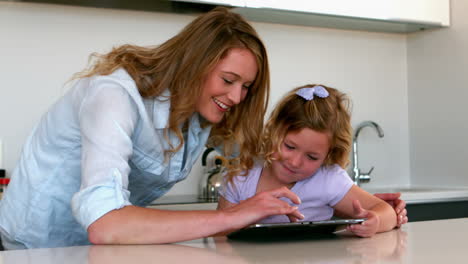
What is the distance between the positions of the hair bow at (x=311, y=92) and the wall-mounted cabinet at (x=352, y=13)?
0.85m

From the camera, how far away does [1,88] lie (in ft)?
8.27

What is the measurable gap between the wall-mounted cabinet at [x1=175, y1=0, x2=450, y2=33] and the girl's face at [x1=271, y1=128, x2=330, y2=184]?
102 cm

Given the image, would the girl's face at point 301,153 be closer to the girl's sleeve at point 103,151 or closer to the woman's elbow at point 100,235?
the girl's sleeve at point 103,151

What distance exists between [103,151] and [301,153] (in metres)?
0.77

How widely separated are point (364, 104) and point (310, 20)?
0.63 m

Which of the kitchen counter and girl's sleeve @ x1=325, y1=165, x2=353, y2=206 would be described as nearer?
the kitchen counter

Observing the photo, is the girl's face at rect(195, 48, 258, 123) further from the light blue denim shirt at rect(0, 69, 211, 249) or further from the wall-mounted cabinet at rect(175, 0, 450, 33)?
the wall-mounted cabinet at rect(175, 0, 450, 33)

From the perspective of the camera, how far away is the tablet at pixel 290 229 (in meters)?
1.07

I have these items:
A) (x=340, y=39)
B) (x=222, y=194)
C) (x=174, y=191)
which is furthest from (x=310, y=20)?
(x=222, y=194)

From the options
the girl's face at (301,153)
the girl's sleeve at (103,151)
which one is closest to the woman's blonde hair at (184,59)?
the girl's sleeve at (103,151)

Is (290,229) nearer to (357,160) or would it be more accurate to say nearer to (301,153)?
(301,153)

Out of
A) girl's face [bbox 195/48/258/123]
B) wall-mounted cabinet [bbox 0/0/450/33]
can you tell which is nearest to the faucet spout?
wall-mounted cabinet [bbox 0/0/450/33]

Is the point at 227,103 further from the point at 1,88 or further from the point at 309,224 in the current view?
the point at 1,88

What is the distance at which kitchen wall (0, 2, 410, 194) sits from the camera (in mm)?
2541
